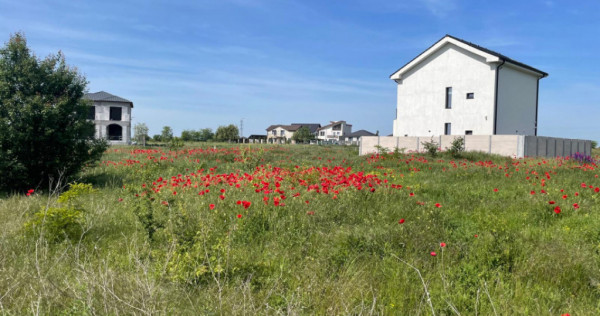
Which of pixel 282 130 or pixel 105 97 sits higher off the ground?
pixel 105 97

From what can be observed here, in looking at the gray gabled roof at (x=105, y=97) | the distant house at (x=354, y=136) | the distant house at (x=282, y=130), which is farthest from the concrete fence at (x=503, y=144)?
the distant house at (x=282, y=130)

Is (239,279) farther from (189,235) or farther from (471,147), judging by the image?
(471,147)

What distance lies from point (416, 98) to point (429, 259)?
27.6m

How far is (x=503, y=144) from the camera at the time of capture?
22.1m

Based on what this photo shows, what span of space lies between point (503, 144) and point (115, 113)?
45537 millimetres

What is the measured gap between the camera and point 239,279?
129 inches

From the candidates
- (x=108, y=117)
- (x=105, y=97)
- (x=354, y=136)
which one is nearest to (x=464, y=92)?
(x=108, y=117)

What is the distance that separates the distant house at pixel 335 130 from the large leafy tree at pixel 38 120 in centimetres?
9029

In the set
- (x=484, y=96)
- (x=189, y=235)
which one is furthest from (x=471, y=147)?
(x=189, y=235)

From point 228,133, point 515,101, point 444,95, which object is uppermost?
point 444,95

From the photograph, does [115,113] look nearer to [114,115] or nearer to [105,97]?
[114,115]

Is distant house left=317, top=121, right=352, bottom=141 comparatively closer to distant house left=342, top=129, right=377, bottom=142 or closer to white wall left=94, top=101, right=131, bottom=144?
distant house left=342, top=129, right=377, bottom=142

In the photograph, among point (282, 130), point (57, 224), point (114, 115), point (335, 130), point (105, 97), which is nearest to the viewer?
point (57, 224)

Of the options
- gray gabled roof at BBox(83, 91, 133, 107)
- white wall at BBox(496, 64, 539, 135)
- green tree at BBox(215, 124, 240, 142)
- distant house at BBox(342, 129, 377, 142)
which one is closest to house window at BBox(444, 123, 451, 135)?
white wall at BBox(496, 64, 539, 135)
